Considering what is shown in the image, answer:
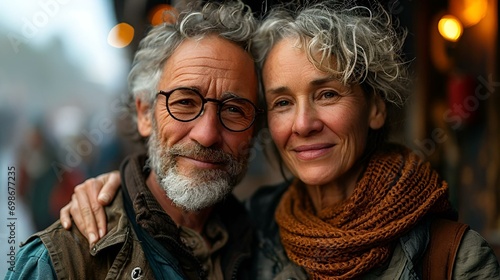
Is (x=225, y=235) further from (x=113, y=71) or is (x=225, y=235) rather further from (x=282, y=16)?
(x=113, y=71)

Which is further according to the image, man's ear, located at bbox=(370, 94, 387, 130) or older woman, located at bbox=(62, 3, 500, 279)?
man's ear, located at bbox=(370, 94, 387, 130)

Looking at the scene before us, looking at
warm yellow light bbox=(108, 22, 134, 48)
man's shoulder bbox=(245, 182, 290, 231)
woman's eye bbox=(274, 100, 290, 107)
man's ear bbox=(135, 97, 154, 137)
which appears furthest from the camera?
warm yellow light bbox=(108, 22, 134, 48)

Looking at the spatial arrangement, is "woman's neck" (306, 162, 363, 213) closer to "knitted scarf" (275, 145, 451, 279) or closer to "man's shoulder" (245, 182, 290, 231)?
"knitted scarf" (275, 145, 451, 279)

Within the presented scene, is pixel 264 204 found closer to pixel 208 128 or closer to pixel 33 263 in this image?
pixel 208 128

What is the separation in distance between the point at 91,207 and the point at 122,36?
7.47ft

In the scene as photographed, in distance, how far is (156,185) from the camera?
7.89ft

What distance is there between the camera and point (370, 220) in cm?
205

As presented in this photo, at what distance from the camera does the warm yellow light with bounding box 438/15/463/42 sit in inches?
149

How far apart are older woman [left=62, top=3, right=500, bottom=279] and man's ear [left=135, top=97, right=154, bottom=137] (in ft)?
1.82

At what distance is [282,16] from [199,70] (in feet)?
1.62

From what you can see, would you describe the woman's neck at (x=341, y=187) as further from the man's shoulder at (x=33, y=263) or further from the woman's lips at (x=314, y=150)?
the man's shoulder at (x=33, y=263)

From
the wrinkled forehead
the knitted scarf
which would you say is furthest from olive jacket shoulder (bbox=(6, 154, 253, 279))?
the wrinkled forehead

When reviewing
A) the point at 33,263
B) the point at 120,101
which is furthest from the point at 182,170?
the point at 120,101

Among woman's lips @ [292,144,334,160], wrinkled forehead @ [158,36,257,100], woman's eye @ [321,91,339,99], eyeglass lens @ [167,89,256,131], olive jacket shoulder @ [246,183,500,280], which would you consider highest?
wrinkled forehead @ [158,36,257,100]
